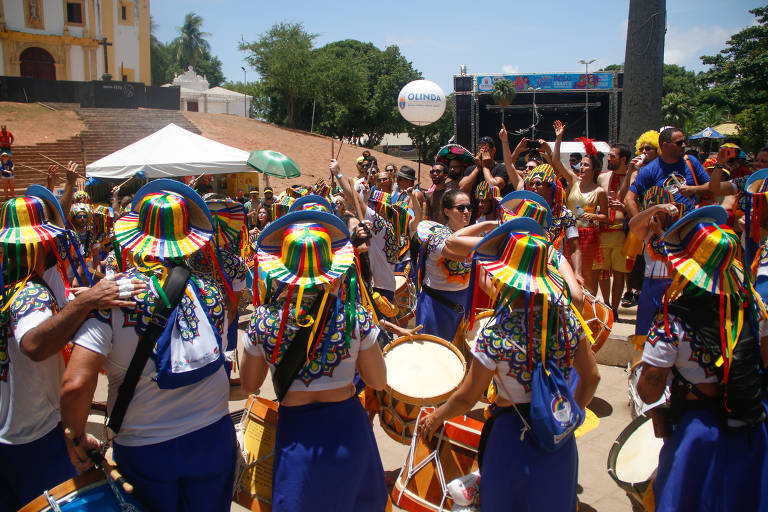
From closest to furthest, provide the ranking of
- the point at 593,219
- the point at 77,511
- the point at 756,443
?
the point at 77,511 → the point at 756,443 → the point at 593,219

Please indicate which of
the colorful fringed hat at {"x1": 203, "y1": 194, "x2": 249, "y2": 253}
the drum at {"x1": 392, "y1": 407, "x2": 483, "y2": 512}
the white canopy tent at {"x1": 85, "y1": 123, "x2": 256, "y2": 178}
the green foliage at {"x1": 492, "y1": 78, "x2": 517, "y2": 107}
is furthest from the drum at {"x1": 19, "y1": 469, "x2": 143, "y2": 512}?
the green foliage at {"x1": 492, "y1": 78, "x2": 517, "y2": 107}

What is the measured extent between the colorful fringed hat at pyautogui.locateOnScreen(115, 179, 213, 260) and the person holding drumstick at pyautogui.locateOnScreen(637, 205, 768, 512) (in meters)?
2.24

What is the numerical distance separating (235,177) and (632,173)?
1636cm

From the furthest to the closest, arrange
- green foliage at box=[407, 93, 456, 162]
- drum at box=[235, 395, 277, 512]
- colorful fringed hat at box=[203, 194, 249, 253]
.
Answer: green foliage at box=[407, 93, 456, 162]
colorful fringed hat at box=[203, 194, 249, 253]
drum at box=[235, 395, 277, 512]

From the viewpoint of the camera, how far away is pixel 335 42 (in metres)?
61.0

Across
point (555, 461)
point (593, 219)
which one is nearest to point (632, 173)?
point (593, 219)

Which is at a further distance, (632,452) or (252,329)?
(632,452)

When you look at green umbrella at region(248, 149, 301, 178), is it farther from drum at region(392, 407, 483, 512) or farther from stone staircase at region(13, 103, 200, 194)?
stone staircase at region(13, 103, 200, 194)

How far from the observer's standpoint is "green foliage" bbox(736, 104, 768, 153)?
2236cm

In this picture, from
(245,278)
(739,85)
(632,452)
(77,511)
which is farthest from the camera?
(739,85)

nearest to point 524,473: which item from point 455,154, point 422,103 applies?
point 455,154

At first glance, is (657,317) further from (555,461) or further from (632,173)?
(632,173)

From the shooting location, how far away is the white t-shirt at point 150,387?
238cm

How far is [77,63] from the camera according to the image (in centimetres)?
4222
